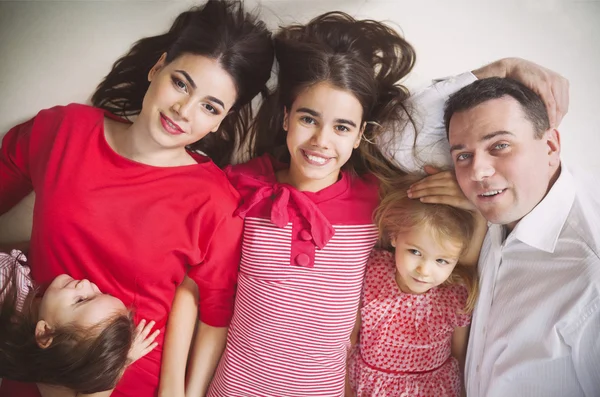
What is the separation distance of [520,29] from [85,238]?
1319 millimetres

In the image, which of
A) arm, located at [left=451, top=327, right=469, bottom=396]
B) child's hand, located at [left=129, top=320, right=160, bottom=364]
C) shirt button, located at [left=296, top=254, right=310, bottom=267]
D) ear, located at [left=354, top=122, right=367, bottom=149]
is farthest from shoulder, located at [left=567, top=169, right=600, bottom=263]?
child's hand, located at [left=129, top=320, right=160, bottom=364]

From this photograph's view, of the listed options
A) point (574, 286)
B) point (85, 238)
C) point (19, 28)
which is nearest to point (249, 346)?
point (85, 238)

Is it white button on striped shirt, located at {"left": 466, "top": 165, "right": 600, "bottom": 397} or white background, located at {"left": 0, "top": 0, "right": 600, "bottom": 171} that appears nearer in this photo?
white button on striped shirt, located at {"left": 466, "top": 165, "right": 600, "bottom": 397}

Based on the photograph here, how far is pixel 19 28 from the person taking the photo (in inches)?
47.7

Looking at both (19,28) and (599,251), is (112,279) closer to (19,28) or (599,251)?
(19,28)

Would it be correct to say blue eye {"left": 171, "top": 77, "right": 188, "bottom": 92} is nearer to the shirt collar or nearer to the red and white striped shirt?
the red and white striped shirt

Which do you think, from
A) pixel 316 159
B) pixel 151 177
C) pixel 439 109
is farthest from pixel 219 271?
pixel 439 109

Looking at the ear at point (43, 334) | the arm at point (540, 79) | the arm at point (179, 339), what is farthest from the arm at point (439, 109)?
the ear at point (43, 334)

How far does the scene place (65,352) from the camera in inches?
39.3

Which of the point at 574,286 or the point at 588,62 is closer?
the point at 574,286

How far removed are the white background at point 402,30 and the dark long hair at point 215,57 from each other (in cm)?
5

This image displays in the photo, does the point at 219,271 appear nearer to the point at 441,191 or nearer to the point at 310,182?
the point at 310,182

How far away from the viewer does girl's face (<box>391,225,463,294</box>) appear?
1.10m

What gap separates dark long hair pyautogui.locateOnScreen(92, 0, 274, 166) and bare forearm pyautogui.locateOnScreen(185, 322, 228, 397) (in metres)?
0.54
